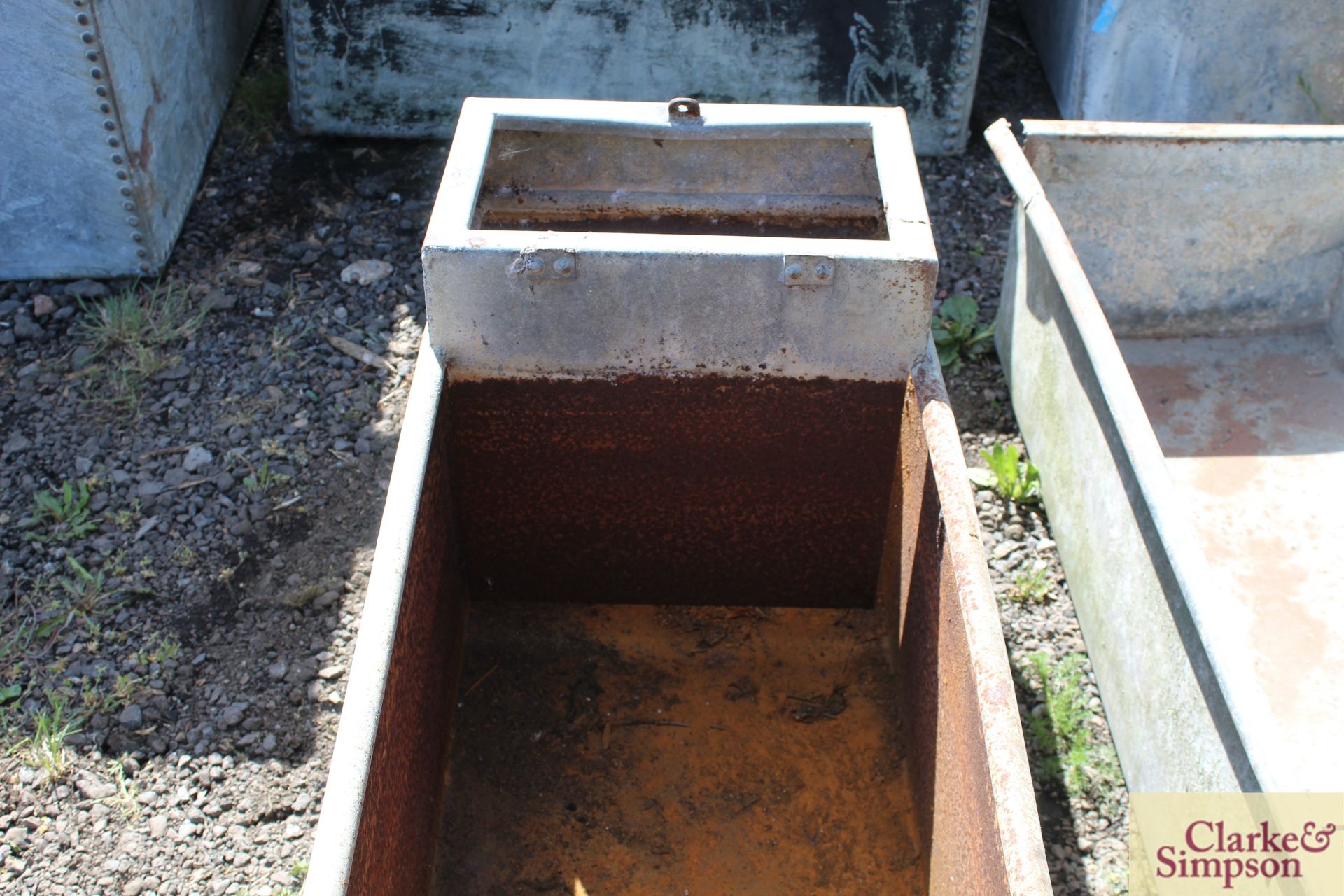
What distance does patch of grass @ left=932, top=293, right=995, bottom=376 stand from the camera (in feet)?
13.7

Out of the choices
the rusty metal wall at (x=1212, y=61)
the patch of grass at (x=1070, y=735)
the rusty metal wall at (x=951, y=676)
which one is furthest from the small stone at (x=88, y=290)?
the rusty metal wall at (x=1212, y=61)

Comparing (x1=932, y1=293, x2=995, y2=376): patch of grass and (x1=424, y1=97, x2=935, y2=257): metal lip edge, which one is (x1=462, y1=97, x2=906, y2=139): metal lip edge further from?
(x1=932, y1=293, x2=995, y2=376): patch of grass

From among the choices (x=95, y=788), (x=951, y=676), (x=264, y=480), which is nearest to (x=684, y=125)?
(x=951, y=676)

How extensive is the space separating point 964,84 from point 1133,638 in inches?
110

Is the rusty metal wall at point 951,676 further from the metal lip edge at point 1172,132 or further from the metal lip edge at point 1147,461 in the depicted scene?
the metal lip edge at point 1172,132

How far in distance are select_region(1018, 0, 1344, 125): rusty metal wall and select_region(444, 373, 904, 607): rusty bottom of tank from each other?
106 inches

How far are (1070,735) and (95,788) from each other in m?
2.44

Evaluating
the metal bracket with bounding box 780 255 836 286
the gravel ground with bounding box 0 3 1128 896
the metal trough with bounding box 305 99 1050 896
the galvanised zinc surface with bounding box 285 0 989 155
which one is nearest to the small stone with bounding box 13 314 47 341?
the gravel ground with bounding box 0 3 1128 896

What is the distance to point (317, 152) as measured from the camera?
16.6 feet

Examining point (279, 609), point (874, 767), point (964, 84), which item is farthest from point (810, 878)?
point (964, 84)

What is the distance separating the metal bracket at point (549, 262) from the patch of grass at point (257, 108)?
305 centimetres

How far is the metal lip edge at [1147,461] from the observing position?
7.30ft

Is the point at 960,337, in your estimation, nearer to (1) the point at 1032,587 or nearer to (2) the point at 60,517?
(1) the point at 1032,587

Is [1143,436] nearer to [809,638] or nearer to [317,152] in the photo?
[809,638]
